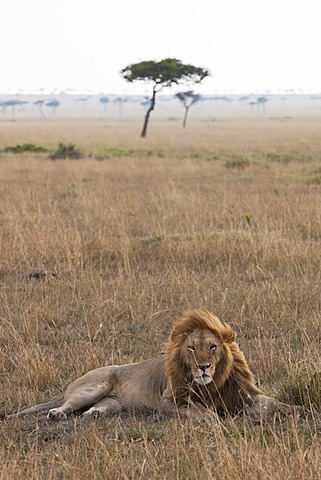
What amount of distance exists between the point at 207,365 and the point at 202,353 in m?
0.07

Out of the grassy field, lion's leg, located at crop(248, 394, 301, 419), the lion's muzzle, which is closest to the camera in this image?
the grassy field

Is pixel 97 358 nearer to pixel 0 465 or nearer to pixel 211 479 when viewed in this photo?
pixel 0 465

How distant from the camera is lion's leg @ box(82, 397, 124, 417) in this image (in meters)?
4.56

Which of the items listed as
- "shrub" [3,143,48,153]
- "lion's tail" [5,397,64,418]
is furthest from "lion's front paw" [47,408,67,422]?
"shrub" [3,143,48,153]

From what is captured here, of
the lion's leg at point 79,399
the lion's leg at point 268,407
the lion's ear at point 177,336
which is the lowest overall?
the lion's leg at point 79,399

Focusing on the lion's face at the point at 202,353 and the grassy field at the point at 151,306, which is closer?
the grassy field at the point at 151,306

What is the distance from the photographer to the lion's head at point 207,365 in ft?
13.8

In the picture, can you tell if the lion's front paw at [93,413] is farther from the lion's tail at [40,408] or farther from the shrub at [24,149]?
the shrub at [24,149]

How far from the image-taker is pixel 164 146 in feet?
101

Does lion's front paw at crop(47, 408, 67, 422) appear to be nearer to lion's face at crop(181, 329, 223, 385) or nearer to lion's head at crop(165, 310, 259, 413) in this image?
lion's head at crop(165, 310, 259, 413)

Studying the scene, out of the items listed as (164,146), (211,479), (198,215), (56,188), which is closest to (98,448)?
(211,479)

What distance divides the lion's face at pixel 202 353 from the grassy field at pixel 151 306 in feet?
0.91
